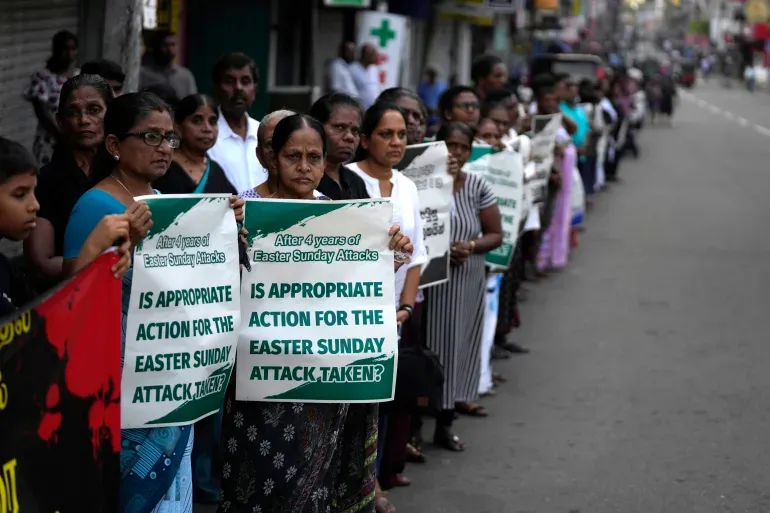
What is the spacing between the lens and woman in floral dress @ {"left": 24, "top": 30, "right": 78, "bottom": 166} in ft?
26.4

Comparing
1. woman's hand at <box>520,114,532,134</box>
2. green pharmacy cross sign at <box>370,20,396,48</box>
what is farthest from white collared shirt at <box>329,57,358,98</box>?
woman's hand at <box>520,114,532,134</box>

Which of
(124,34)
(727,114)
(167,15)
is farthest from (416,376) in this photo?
(727,114)

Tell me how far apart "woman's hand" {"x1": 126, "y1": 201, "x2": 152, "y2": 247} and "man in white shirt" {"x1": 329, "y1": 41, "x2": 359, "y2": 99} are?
11821 millimetres

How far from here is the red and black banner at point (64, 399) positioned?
10.5ft

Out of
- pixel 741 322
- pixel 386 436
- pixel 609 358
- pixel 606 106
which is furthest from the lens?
pixel 606 106

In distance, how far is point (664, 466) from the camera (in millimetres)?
6523

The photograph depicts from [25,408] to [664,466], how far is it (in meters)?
4.00

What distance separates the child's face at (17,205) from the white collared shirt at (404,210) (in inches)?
82.1

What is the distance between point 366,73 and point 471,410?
360 inches

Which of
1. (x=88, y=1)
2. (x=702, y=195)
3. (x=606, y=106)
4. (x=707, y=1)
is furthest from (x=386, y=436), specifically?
(x=707, y=1)

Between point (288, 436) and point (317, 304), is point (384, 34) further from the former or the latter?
point (288, 436)

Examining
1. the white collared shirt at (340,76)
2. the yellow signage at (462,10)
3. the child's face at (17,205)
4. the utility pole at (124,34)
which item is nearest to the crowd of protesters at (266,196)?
the child's face at (17,205)

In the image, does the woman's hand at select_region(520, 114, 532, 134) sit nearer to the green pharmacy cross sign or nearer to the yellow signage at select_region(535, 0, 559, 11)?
the green pharmacy cross sign

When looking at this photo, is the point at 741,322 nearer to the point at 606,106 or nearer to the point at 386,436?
the point at 386,436
